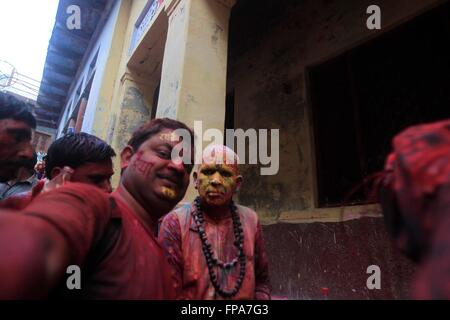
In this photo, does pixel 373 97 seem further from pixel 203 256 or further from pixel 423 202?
pixel 423 202

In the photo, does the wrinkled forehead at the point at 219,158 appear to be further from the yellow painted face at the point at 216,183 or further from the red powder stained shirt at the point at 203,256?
the red powder stained shirt at the point at 203,256

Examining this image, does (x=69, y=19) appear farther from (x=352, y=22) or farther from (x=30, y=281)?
(x=30, y=281)

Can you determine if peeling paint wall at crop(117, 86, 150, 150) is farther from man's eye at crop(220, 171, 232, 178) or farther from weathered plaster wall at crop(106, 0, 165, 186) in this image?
man's eye at crop(220, 171, 232, 178)

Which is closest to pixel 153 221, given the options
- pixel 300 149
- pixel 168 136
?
pixel 168 136

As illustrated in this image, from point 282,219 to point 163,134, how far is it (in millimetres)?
3158

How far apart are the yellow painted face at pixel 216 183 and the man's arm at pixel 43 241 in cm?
100

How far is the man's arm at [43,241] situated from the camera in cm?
49

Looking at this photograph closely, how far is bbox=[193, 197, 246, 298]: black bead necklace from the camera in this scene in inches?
59.7

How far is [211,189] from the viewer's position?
1726 mm

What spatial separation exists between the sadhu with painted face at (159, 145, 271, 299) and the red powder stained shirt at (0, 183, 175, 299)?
473 millimetres

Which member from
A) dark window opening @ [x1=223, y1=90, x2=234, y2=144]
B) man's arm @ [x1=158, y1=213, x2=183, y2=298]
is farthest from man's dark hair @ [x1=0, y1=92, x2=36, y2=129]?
dark window opening @ [x1=223, y1=90, x2=234, y2=144]

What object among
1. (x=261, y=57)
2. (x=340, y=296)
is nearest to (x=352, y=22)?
(x=261, y=57)
